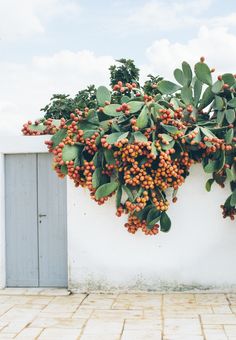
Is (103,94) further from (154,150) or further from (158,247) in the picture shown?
(158,247)

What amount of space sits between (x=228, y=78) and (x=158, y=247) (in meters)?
2.37

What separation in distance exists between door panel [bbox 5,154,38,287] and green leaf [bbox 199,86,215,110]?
2406mm

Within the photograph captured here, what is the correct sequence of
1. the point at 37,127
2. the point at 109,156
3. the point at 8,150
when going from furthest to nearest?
the point at 8,150
the point at 37,127
the point at 109,156

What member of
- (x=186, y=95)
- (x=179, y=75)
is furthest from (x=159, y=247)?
(x=179, y=75)

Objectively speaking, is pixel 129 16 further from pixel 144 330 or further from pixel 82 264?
pixel 144 330

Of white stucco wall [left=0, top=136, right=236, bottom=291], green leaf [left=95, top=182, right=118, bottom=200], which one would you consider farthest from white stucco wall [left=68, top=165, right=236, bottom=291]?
green leaf [left=95, top=182, right=118, bottom=200]

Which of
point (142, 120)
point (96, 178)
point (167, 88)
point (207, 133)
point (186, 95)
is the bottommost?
point (96, 178)

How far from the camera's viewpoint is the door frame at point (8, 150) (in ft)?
24.3

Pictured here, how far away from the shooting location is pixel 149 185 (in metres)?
6.55

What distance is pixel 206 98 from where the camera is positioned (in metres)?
6.95

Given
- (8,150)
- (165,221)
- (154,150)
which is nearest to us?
(154,150)

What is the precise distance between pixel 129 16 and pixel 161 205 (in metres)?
3.48

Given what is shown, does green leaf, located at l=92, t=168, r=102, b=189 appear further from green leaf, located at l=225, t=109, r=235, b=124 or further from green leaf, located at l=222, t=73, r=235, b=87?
green leaf, located at l=222, t=73, r=235, b=87

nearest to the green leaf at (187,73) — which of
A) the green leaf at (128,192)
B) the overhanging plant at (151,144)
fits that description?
the overhanging plant at (151,144)
